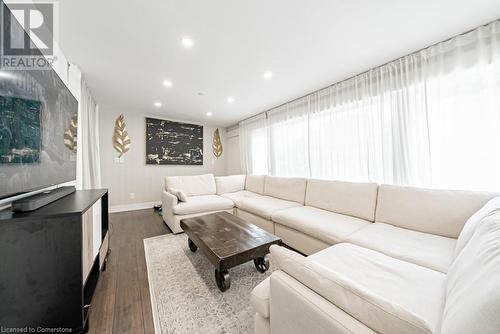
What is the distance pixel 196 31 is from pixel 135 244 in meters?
2.66

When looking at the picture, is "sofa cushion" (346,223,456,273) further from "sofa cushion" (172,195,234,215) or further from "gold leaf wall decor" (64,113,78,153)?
"gold leaf wall decor" (64,113,78,153)

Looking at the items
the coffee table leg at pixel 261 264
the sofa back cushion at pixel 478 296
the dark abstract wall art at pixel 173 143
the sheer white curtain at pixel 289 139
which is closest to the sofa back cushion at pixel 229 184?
the sheer white curtain at pixel 289 139

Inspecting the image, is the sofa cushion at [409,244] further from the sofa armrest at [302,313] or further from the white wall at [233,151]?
the white wall at [233,151]

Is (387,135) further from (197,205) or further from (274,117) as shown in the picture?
(197,205)

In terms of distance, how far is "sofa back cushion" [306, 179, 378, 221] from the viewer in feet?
6.71

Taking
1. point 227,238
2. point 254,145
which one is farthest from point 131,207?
point 227,238

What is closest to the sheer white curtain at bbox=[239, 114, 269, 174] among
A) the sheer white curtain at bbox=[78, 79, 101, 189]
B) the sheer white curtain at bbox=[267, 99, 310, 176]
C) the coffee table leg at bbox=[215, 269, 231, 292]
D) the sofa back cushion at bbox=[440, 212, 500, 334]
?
the sheer white curtain at bbox=[267, 99, 310, 176]

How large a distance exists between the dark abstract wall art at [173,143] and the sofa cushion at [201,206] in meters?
2.07

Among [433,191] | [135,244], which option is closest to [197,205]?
[135,244]

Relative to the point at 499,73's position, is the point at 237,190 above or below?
below

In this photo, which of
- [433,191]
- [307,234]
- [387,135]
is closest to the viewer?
[433,191]

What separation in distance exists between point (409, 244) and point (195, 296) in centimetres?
178

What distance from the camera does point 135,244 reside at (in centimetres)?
238

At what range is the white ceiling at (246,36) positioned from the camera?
1.42 m
